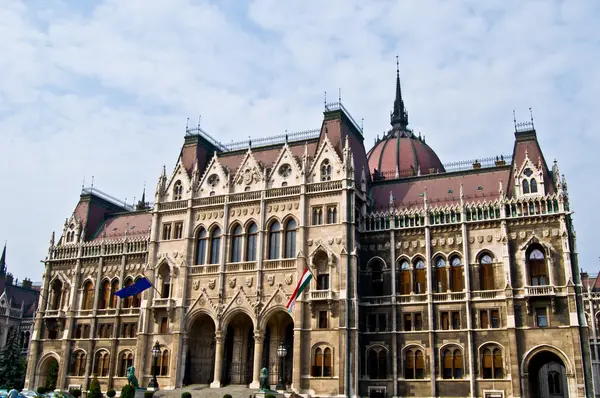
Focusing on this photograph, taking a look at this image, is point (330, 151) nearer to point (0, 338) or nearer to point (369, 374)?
point (369, 374)

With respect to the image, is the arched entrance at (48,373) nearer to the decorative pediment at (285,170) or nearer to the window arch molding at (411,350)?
the decorative pediment at (285,170)

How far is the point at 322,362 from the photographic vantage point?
47.4 metres

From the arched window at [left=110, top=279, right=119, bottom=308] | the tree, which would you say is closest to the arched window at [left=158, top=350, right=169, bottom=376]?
the arched window at [left=110, top=279, right=119, bottom=308]

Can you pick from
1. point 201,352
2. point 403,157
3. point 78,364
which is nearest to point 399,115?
point 403,157

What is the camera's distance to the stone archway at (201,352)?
53.3m

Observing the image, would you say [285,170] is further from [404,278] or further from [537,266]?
[537,266]

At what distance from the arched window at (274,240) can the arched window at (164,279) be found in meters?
10.2

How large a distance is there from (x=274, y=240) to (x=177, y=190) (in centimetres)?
1185

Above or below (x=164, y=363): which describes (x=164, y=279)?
above

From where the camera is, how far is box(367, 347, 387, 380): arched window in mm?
48906

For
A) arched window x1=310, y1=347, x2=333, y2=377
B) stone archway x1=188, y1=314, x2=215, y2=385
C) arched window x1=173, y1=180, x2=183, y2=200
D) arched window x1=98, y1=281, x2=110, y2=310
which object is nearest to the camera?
arched window x1=310, y1=347, x2=333, y2=377

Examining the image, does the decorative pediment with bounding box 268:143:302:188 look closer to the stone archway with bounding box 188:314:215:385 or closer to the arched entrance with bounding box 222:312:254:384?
the arched entrance with bounding box 222:312:254:384

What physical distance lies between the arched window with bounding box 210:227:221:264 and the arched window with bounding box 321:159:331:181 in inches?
410

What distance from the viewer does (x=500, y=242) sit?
47969 millimetres
